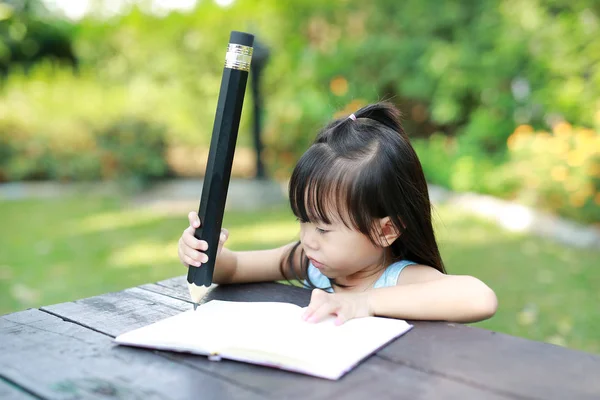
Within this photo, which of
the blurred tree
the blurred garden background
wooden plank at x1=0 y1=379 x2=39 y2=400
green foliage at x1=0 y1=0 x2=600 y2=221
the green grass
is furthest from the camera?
the blurred tree

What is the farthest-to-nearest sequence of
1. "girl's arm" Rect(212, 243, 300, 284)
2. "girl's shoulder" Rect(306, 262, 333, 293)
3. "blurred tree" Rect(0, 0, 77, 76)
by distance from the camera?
"blurred tree" Rect(0, 0, 77, 76) → "girl's shoulder" Rect(306, 262, 333, 293) → "girl's arm" Rect(212, 243, 300, 284)

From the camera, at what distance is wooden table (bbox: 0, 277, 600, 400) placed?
3.27 feet

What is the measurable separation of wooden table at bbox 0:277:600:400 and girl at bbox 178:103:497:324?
9.3 inches

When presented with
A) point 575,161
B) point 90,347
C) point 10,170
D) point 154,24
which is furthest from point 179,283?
point 154,24

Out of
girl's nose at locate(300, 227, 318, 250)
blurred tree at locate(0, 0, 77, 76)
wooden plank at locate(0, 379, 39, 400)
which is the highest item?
blurred tree at locate(0, 0, 77, 76)

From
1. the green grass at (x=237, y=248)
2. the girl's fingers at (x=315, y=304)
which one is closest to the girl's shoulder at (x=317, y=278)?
the girl's fingers at (x=315, y=304)

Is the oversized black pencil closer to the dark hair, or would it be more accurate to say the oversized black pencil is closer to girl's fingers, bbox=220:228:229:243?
girl's fingers, bbox=220:228:229:243

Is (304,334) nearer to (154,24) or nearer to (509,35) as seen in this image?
(509,35)

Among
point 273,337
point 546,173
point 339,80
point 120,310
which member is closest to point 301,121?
point 339,80

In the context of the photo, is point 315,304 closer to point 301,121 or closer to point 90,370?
point 90,370

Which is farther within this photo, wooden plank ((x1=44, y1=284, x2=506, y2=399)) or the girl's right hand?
the girl's right hand

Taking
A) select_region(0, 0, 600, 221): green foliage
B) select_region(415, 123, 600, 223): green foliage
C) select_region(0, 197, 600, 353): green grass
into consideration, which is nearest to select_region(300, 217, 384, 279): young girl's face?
select_region(0, 197, 600, 353): green grass

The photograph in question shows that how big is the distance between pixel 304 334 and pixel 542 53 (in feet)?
21.1

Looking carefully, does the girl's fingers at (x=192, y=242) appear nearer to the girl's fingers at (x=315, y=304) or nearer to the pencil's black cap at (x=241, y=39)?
the girl's fingers at (x=315, y=304)
